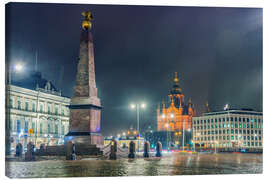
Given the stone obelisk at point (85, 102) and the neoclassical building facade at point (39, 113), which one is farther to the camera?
the neoclassical building facade at point (39, 113)

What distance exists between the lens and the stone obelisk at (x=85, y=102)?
25.9m

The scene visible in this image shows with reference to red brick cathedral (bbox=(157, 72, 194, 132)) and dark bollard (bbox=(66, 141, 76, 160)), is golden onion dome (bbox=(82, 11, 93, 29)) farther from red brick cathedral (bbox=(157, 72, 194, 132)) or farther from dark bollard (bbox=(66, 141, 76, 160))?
red brick cathedral (bbox=(157, 72, 194, 132))

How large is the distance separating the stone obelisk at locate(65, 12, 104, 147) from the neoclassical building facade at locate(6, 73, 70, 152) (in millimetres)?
27428

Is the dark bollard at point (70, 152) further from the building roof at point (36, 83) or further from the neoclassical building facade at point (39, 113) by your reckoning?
the building roof at point (36, 83)

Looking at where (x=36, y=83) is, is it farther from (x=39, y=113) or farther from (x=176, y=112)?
(x=176, y=112)

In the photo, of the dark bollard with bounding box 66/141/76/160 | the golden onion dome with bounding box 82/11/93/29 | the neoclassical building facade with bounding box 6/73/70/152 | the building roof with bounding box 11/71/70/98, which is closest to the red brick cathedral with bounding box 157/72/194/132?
the neoclassical building facade with bounding box 6/73/70/152

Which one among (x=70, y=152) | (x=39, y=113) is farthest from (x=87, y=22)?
(x=39, y=113)

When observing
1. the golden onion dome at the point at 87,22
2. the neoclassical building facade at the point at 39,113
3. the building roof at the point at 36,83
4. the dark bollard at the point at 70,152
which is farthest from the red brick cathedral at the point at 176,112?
the dark bollard at the point at 70,152

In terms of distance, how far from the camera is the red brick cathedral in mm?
157625

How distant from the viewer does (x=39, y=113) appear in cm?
6400

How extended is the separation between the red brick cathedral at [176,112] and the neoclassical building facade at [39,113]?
89543 millimetres

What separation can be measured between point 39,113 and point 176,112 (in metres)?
105

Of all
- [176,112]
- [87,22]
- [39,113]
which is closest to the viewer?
[87,22]

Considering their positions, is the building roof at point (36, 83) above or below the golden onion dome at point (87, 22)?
below
